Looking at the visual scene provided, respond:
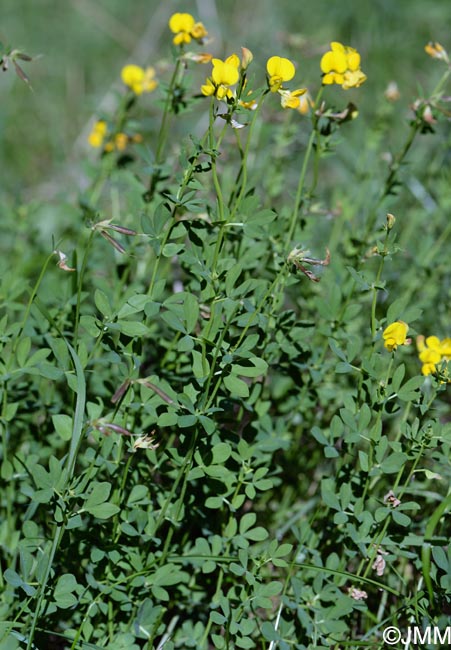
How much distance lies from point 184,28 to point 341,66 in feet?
1.52

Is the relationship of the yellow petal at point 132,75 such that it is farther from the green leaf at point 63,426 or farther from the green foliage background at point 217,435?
the green leaf at point 63,426

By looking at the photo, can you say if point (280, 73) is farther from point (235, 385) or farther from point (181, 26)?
point (235, 385)

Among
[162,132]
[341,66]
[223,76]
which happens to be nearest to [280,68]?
[223,76]

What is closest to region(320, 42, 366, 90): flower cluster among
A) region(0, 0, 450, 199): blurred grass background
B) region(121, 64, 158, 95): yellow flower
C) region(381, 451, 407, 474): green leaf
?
region(121, 64, 158, 95): yellow flower

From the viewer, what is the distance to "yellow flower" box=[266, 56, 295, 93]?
1606 mm

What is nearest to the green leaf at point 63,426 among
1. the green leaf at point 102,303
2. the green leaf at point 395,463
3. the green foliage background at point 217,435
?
the green foliage background at point 217,435

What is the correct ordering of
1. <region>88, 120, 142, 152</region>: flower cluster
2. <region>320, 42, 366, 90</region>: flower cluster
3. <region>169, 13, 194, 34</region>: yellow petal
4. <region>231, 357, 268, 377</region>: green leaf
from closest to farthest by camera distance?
1. <region>231, 357, 268, 377</region>: green leaf
2. <region>320, 42, 366, 90</region>: flower cluster
3. <region>169, 13, 194, 34</region>: yellow petal
4. <region>88, 120, 142, 152</region>: flower cluster

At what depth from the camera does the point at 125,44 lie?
5.13 m

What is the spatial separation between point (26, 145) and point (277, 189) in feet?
6.68

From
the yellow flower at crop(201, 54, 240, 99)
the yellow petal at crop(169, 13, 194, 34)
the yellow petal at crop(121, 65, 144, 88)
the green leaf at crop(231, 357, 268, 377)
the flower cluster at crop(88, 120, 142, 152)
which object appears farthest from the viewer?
the flower cluster at crop(88, 120, 142, 152)

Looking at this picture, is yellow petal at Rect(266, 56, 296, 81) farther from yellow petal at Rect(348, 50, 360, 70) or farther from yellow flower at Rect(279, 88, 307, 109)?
yellow petal at Rect(348, 50, 360, 70)

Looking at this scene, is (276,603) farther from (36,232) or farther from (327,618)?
(36,232)

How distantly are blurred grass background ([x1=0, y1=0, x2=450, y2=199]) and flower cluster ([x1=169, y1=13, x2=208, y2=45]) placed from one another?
2101 mm

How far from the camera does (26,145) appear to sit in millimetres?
4234
